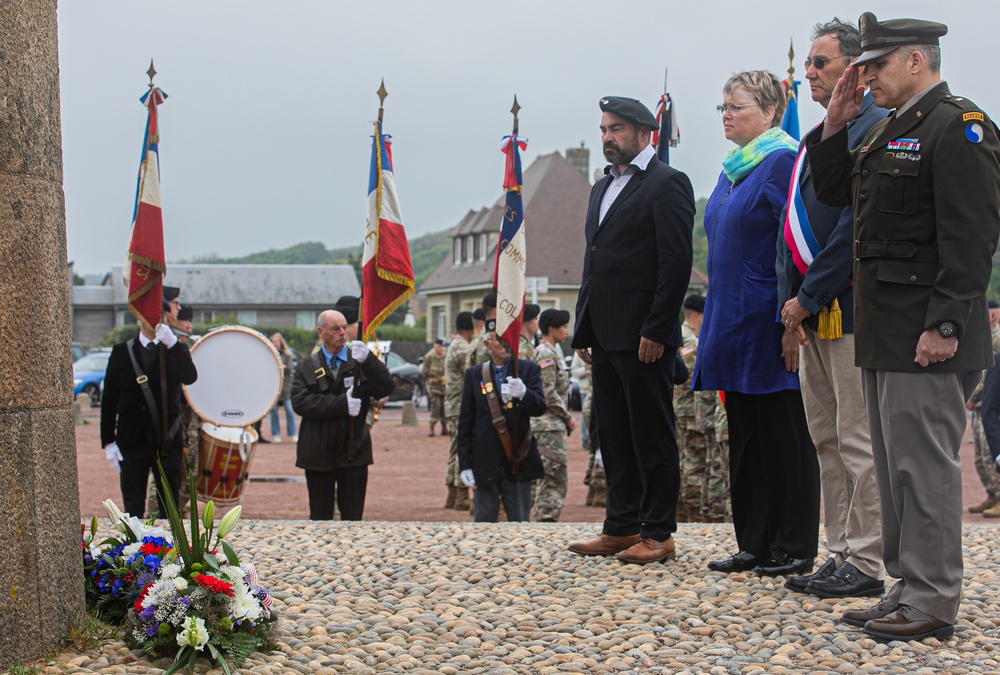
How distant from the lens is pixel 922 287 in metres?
4.10

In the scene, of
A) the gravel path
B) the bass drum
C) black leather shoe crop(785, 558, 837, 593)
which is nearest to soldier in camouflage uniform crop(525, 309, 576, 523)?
the bass drum

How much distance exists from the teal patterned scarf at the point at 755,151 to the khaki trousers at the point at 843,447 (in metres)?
0.90

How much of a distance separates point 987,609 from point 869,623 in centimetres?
85

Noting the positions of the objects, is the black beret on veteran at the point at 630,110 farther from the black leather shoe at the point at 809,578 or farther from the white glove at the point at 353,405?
the white glove at the point at 353,405

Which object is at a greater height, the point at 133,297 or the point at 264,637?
the point at 133,297

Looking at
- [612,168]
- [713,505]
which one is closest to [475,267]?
[713,505]

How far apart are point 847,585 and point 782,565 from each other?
0.51 meters

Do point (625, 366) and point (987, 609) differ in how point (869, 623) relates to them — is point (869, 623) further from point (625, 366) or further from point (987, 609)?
point (625, 366)

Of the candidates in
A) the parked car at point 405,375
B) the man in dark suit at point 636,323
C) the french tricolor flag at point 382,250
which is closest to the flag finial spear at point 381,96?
the french tricolor flag at point 382,250

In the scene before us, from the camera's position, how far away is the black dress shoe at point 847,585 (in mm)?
4742

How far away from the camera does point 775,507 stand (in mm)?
5199

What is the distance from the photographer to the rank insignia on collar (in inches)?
162

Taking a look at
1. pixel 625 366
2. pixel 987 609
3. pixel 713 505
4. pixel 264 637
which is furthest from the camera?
pixel 713 505

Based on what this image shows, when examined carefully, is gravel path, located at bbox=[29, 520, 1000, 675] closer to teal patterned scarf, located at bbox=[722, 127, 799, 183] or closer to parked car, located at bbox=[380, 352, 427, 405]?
teal patterned scarf, located at bbox=[722, 127, 799, 183]
